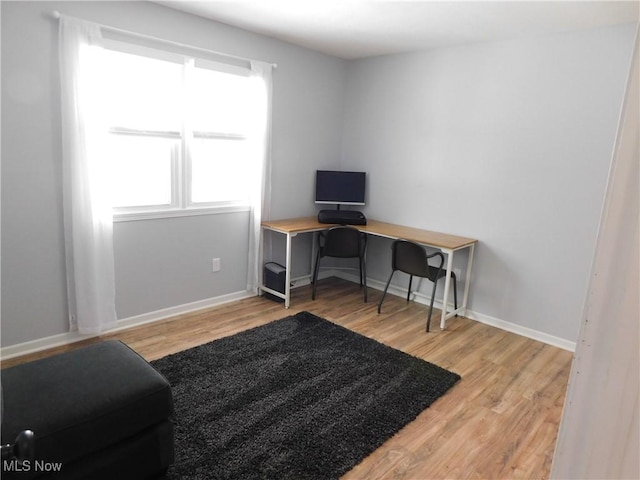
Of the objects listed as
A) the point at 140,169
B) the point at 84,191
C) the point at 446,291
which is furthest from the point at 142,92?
the point at 446,291

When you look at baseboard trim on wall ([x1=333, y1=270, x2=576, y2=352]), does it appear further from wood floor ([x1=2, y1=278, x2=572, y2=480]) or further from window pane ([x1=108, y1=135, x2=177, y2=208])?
window pane ([x1=108, y1=135, x2=177, y2=208])

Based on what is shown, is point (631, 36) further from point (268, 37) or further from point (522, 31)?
point (268, 37)

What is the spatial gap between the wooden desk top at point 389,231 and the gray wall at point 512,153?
0.15 m

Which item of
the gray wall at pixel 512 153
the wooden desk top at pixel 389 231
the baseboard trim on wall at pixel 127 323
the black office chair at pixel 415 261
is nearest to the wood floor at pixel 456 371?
the baseboard trim on wall at pixel 127 323

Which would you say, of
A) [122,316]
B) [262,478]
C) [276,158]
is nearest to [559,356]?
[262,478]

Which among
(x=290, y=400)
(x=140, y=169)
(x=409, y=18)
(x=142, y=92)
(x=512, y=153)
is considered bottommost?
(x=290, y=400)

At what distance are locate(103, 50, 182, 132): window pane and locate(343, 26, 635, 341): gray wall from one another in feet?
7.10

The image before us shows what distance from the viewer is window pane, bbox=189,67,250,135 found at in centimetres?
351

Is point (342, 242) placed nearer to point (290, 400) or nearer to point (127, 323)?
point (290, 400)

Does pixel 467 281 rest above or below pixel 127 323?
above

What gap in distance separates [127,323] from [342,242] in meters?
2.08

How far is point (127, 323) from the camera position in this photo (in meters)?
3.38

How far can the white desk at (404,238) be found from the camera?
11.7 feet

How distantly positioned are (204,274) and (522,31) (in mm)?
3379
